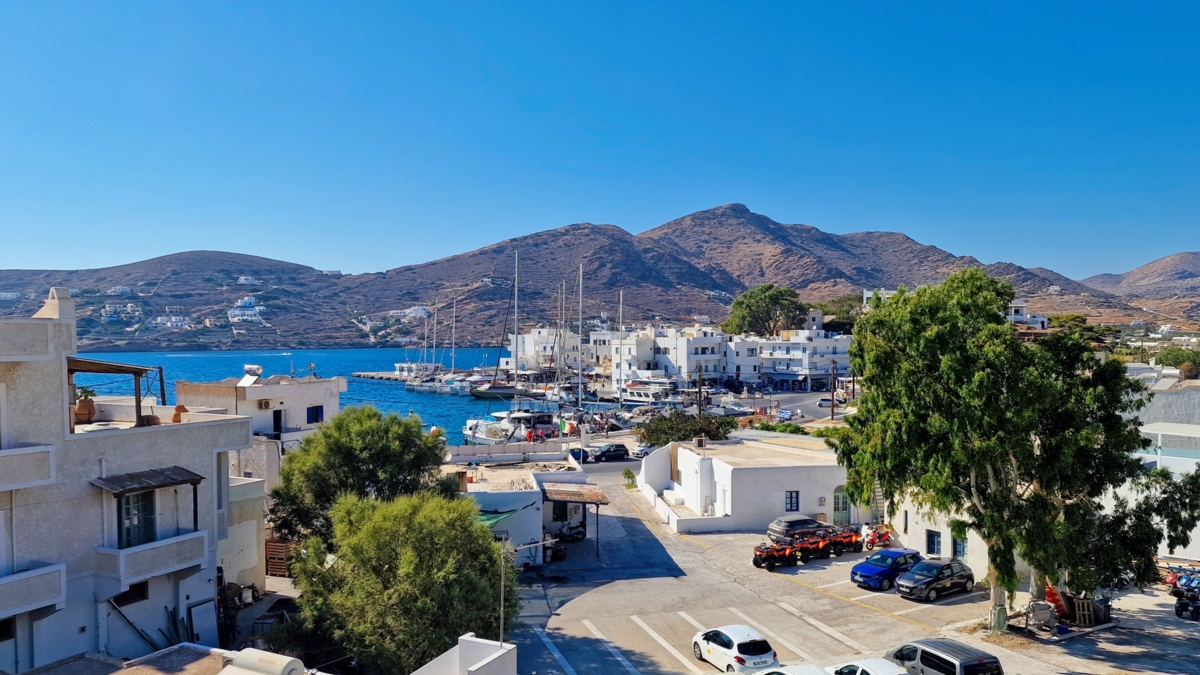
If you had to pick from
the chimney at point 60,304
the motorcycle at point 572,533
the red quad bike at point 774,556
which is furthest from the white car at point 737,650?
the chimney at point 60,304

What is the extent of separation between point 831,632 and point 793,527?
8.42 meters

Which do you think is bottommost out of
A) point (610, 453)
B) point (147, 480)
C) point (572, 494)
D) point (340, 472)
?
point (610, 453)

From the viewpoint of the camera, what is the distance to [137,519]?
1639cm

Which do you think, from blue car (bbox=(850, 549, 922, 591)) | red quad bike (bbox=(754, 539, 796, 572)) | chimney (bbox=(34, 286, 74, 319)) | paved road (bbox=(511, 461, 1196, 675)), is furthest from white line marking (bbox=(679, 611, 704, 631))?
chimney (bbox=(34, 286, 74, 319))

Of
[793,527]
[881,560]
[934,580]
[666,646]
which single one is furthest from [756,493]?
[666,646]

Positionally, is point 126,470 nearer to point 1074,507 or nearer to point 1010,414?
point 1010,414

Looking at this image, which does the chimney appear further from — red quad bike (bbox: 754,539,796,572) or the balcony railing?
red quad bike (bbox: 754,539,796,572)

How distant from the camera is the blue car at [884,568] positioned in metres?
23.0

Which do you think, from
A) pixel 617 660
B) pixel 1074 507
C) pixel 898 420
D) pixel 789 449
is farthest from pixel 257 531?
pixel 789 449

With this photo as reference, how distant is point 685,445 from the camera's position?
127ft

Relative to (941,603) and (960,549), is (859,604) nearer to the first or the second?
(941,603)

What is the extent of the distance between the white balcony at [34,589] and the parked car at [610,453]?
37537mm

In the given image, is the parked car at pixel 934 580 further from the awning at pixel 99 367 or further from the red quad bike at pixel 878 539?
the awning at pixel 99 367

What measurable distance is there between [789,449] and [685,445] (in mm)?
5270
